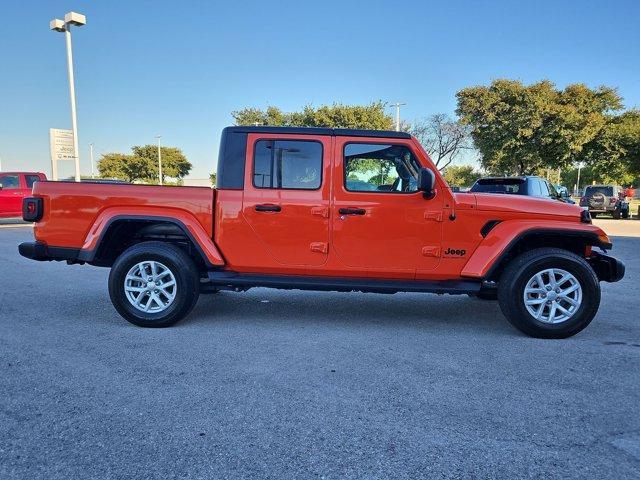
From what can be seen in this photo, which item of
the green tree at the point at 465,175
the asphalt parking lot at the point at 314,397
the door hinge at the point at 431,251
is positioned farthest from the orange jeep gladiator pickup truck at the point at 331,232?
the green tree at the point at 465,175

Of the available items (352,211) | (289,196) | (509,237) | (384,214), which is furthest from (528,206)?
(289,196)

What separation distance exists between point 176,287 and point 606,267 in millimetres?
4375

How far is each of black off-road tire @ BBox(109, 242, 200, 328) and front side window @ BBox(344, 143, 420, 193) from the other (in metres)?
1.84

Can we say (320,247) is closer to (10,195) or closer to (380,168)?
(380,168)

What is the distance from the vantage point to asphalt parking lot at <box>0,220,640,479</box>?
2357 millimetres

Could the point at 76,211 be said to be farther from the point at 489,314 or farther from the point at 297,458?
the point at 489,314

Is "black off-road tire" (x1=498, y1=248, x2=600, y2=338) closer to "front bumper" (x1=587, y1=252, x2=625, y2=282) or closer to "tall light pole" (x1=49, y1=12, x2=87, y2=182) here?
"front bumper" (x1=587, y1=252, x2=625, y2=282)

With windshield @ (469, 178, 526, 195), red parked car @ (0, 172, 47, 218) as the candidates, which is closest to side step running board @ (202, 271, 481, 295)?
windshield @ (469, 178, 526, 195)

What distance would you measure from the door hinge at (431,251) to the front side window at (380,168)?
60 cm

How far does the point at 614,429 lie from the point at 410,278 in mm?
2194

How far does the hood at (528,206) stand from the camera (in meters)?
4.46

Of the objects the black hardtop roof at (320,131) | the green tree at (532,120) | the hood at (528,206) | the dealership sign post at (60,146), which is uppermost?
the green tree at (532,120)

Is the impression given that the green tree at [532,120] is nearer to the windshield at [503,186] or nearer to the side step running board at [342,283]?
the windshield at [503,186]

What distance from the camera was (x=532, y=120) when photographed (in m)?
28.1
